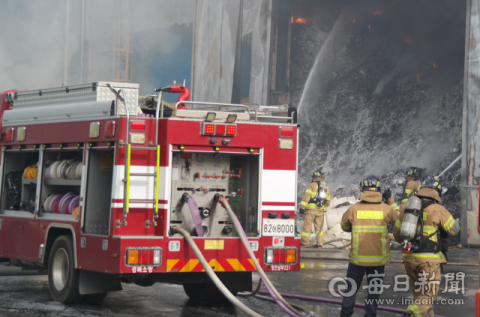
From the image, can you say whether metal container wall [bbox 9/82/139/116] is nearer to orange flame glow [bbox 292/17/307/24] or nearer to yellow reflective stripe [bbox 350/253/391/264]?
yellow reflective stripe [bbox 350/253/391/264]

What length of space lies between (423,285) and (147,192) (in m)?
2.90

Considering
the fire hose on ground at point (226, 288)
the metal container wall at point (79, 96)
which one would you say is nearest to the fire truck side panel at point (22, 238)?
the metal container wall at point (79, 96)

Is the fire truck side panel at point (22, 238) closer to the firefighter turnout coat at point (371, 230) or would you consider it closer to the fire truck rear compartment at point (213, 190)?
the fire truck rear compartment at point (213, 190)

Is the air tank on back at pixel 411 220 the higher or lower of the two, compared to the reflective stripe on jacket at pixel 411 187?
lower

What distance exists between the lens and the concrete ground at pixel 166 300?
25.2 ft

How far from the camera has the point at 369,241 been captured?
277 inches

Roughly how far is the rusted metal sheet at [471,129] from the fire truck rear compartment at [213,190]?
8.42 metres

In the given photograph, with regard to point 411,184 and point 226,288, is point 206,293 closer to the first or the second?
point 226,288

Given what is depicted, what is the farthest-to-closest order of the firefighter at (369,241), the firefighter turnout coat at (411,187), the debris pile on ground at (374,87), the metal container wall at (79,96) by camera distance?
the debris pile on ground at (374,87)
the firefighter turnout coat at (411,187)
the metal container wall at (79,96)
the firefighter at (369,241)

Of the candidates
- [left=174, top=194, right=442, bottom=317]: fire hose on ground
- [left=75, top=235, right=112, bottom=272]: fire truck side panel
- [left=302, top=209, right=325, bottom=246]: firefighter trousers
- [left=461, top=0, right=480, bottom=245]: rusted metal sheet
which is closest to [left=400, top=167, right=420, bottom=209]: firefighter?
[left=461, top=0, right=480, bottom=245]: rusted metal sheet

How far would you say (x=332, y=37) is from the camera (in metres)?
22.8

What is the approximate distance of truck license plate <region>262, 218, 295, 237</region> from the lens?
7.79 meters

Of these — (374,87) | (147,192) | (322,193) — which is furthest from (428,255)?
(374,87)

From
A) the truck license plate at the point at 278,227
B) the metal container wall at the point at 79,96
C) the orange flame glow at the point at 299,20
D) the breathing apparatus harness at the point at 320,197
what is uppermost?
the orange flame glow at the point at 299,20
